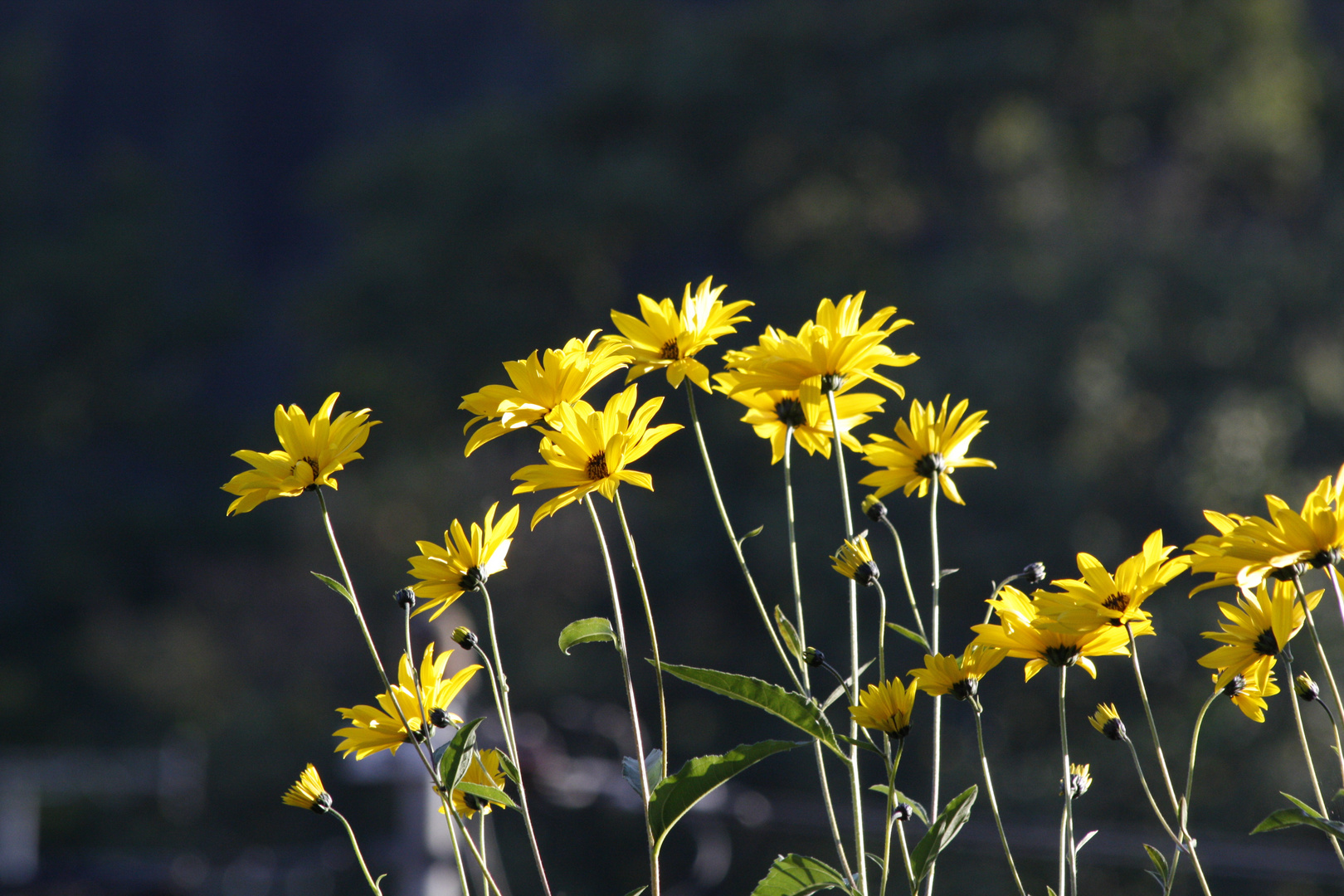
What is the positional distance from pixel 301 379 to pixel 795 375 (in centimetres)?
774

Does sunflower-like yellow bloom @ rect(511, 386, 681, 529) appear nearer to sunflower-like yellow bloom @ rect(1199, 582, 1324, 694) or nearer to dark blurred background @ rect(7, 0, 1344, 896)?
sunflower-like yellow bloom @ rect(1199, 582, 1324, 694)

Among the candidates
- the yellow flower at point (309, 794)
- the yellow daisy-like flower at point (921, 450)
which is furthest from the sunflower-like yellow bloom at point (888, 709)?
the yellow flower at point (309, 794)

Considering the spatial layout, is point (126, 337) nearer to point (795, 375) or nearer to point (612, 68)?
point (612, 68)

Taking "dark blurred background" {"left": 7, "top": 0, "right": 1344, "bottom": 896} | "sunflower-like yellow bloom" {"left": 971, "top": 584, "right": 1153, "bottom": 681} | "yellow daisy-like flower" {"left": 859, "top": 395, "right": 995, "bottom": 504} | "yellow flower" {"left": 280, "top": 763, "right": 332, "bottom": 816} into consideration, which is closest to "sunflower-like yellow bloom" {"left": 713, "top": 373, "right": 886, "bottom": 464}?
"yellow daisy-like flower" {"left": 859, "top": 395, "right": 995, "bottom": 504}

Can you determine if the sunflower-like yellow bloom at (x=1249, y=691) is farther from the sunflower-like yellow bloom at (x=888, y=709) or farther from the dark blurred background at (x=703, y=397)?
the dark blurred background at (x=703, y=397)

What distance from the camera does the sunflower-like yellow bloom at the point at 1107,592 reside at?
0.48 metres

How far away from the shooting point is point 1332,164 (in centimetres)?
597

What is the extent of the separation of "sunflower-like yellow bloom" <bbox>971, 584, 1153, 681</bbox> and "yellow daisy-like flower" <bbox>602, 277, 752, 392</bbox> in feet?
0.59

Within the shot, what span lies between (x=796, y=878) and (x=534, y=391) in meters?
0.24

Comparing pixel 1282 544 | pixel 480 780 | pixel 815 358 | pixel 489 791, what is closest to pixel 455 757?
pixel 489 791

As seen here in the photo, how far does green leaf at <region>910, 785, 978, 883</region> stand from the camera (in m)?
0.49

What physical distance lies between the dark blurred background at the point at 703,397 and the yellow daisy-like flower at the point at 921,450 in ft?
8.83

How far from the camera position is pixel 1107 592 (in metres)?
0.51

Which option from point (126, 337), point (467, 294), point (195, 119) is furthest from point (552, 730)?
point (195, 119)
